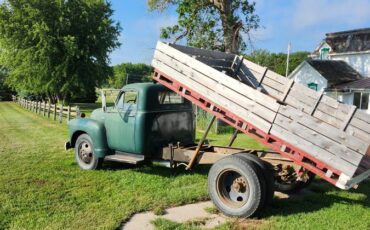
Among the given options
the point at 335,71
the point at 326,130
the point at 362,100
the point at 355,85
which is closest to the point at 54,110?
the point at 326,130

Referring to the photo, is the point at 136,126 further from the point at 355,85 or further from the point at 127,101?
the point at 355,85

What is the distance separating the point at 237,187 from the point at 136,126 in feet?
8.96

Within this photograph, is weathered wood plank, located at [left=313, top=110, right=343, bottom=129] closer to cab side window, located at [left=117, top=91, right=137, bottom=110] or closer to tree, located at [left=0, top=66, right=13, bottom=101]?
cab side window, located at [left=117, top=91, right=137, bottom=110]

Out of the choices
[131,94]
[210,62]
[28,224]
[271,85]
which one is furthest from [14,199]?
[271,85]

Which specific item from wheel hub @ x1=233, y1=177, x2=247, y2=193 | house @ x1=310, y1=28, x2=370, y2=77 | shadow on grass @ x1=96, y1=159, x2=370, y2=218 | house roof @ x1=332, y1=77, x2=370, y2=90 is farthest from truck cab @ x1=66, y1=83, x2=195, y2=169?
house @ x1=310, y1=28, x2=370, y2=77

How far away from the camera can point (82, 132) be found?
9484 mm

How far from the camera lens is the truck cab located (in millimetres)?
8164

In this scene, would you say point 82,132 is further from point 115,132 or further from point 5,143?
point 5,143

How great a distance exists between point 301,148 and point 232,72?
3.26 metres

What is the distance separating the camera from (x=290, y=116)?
579cm

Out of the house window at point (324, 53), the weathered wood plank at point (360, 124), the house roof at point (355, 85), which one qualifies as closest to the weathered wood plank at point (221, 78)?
the weathered wood plank at point (360, 124)

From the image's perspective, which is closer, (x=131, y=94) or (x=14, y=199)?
(x=14, y=199)

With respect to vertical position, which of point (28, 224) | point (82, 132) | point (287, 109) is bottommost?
point (28, 224)

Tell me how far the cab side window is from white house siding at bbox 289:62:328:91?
28.1 m
